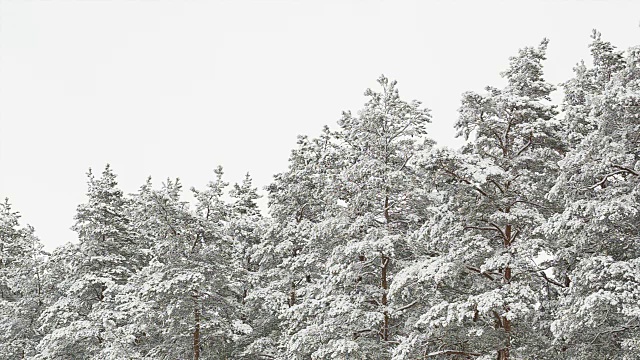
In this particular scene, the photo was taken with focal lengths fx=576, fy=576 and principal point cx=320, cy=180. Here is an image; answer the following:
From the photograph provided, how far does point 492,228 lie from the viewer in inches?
634

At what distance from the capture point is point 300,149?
84.6 feet

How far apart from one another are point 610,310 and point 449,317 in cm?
361

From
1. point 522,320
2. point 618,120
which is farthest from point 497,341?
point 618,120

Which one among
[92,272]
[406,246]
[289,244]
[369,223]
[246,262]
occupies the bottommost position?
[406,246]

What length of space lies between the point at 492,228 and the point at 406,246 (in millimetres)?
3764

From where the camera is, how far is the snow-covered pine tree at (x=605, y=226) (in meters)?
12.3

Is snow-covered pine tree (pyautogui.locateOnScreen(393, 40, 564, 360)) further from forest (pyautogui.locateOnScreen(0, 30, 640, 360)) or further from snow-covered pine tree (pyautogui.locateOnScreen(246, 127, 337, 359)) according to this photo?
snow-covered pine tree (pyautogui.locateOnScreen(246, 127, 337, 359))

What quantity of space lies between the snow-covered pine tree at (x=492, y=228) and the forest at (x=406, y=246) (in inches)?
2.6

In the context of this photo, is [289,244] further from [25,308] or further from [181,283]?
[25,308]

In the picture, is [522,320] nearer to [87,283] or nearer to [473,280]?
[473,280]

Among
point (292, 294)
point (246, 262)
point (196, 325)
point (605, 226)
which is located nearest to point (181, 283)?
point (196, 325)

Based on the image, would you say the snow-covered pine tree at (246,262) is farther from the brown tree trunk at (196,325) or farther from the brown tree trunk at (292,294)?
the brown tree trunk at (196,325)

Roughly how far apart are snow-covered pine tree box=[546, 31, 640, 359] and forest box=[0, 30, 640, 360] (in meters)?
0.05

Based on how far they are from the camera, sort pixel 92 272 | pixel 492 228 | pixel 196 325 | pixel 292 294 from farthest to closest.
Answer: pixel 292 294 → pixel 92 272 → pixel 196 325 → pixel 492 228
